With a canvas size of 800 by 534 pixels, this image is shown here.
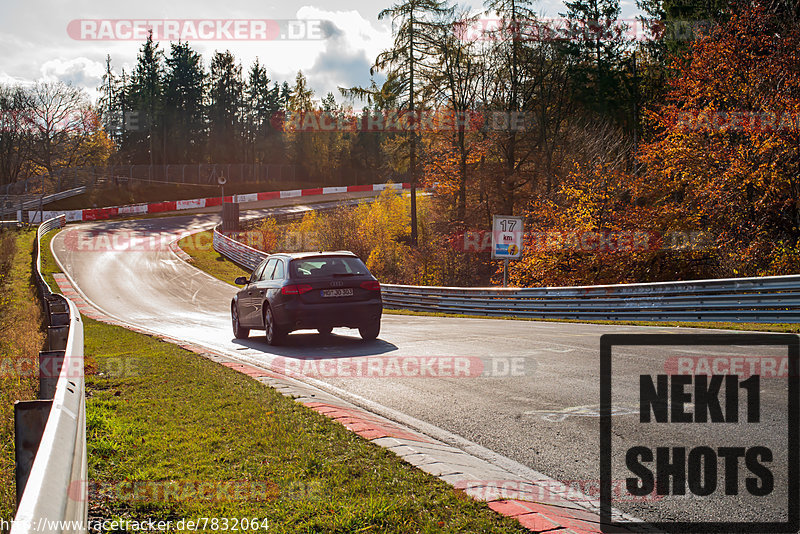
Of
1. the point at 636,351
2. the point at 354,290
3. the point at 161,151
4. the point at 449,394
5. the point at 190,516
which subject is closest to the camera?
the point at 190,516

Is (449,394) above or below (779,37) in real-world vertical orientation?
below

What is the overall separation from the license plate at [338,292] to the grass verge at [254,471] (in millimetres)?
5042

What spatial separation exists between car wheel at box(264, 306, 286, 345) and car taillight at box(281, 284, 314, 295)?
615 mm

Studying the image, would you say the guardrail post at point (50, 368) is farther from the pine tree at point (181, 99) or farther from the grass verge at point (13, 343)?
the pine tree at point (181, 99)

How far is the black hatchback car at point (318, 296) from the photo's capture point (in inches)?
483

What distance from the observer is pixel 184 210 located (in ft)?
228

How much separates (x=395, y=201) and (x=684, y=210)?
112 ft

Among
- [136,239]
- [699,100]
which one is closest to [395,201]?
[136,239]

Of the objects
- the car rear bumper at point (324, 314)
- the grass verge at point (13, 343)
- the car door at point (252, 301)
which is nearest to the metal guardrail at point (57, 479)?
the grass verge at point (13, 343)

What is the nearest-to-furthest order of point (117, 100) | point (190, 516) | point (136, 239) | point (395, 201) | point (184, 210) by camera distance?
point (190, 516) < point (136, 239) < point (395, 201) < point (184, 210) < point (117, 100)

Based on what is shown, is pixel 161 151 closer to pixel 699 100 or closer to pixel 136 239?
pixel 136 239

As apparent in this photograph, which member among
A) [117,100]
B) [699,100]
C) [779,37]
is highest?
[117,100]

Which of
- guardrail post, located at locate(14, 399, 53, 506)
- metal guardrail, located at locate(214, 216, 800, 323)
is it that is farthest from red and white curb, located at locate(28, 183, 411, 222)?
guardrail post, located at locate(14, 399, 53, 506)

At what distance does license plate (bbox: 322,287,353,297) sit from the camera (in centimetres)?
1238
